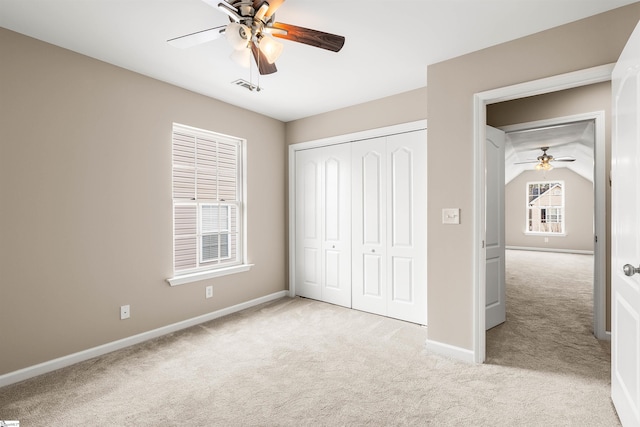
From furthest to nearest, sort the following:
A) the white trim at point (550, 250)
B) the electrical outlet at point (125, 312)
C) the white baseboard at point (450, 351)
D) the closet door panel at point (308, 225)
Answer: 1. the white trim at point (550, 250)
2. the closet door panel at point (308, 225)
3. the electrical outlet at point (125, 312)
4. the white baseboard at point (450, 351)

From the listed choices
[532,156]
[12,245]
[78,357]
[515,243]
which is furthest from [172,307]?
[515,243]

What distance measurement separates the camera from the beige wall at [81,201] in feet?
7.69

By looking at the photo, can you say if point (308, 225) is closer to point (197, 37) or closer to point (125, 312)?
point (125, 312)

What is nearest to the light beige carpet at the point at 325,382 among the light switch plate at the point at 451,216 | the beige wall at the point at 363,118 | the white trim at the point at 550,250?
the light switch plate at the point at 451,216

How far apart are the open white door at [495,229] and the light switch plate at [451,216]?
2.64 ft

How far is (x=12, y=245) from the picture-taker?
91.8 inches

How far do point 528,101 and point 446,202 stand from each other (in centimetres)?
191

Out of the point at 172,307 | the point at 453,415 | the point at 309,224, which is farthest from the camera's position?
the point at 309,224

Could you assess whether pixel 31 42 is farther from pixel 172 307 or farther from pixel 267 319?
pixel 267 319

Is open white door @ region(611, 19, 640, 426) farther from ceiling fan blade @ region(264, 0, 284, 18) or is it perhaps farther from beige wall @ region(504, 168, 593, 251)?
beige wall @ region(504, 168, 593, 251)

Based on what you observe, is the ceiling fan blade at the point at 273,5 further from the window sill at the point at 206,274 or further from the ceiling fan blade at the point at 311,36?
the window sill at the point at 206,274

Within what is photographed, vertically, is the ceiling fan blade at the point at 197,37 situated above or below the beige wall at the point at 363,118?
below

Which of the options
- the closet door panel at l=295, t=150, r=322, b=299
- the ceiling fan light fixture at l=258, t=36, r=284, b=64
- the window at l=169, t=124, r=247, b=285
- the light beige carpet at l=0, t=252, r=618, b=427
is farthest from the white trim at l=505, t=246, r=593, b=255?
the ceiling fan light fixture at l=258, t=36, r=284, b=64

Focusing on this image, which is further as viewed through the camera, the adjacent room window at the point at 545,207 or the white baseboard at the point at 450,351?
the adjacent room window at the point at 545,207
